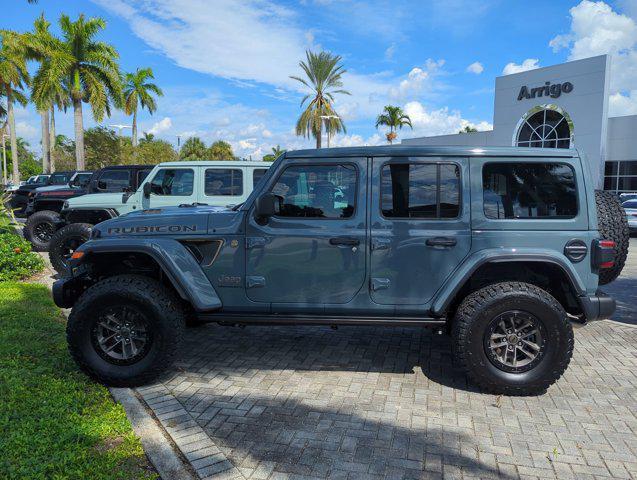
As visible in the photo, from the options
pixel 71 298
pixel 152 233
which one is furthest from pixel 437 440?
pixel 71 298

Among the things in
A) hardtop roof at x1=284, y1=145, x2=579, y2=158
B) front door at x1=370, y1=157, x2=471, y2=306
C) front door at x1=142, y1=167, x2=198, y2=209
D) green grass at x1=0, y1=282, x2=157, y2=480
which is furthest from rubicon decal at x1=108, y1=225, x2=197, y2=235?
front door at x1=142, y1=167, x2=198, y2=209

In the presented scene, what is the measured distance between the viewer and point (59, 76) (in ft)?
79.0

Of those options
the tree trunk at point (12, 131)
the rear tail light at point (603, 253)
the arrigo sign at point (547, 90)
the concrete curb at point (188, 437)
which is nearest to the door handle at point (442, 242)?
the rear tail light at point (603, 253)

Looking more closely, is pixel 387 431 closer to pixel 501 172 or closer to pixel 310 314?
pixel 310 314

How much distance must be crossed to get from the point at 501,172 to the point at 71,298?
3.80m

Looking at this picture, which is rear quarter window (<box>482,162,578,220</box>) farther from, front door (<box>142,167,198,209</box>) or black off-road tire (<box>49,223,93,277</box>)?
black off-road tire (<box>49,223,93,277</box>)

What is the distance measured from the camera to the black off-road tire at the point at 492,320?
3.65 metres

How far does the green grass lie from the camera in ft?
9.09

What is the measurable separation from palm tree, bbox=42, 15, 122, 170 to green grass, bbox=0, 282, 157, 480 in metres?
22.8

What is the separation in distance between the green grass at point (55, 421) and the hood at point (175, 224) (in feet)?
4.15

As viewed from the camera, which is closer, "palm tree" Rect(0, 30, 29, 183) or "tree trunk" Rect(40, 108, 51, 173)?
"palm tree" Rect(0, 30, 29, 183)

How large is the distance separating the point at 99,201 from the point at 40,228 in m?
3.23

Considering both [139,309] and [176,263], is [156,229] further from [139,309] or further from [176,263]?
[139,309]

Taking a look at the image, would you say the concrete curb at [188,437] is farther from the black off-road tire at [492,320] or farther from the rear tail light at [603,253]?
the rear tail light at [603,253]
